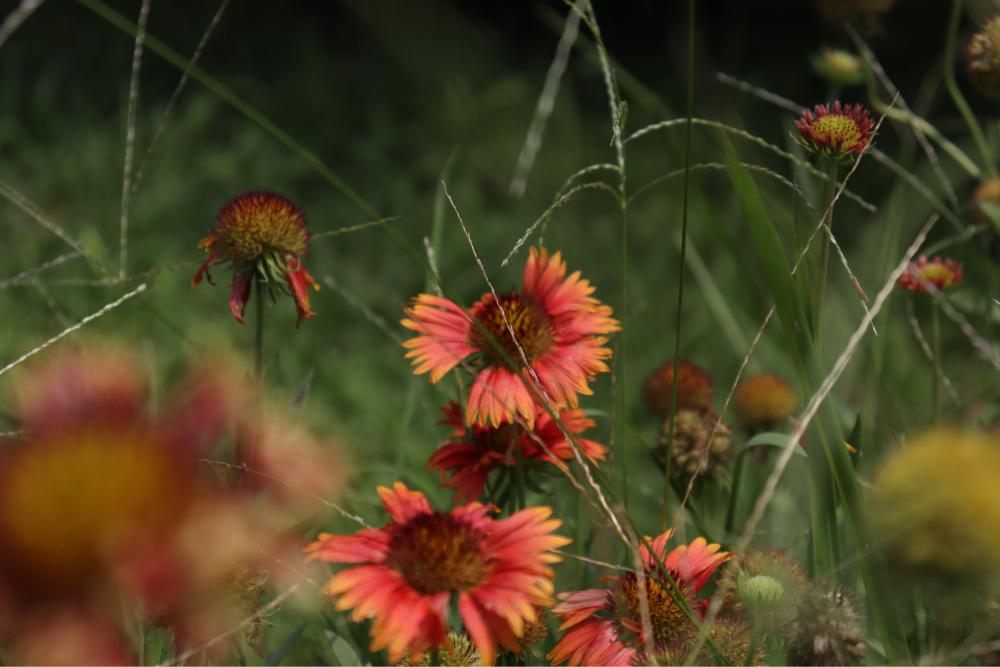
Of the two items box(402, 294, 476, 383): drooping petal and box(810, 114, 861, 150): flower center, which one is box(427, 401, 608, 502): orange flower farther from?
box(810, 114, 861, 150): flower center

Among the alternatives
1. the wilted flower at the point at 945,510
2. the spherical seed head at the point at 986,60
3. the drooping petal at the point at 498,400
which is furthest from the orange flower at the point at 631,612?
the spherical seed head at the point at 986,60

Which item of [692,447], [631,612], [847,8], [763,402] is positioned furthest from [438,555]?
[847,8]

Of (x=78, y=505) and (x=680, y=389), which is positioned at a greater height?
(x=680, y=389)

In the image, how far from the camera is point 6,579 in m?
0.36

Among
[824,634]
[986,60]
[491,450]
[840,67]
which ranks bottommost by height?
[824,634]

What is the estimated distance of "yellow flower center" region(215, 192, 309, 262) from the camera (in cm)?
81

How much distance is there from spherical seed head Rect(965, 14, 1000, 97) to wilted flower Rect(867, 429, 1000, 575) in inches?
22.3

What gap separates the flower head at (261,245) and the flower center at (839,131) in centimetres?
34

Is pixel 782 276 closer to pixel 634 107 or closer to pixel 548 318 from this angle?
pixel 548 318

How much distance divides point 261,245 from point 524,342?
0.62 feet

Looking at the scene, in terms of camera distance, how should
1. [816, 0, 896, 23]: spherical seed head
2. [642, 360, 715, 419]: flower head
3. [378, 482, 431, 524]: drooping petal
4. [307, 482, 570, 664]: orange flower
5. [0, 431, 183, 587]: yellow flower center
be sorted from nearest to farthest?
1. [0, 431, 183, 587]: yellow flower center
2. [307, 482, 570, 664]: orange flower
3. [378, 482, 431, 524]: drooping petal
4. [642, 360, 715, 419]: flower head
5. [816, 0, 896, 23]: spherical seed head

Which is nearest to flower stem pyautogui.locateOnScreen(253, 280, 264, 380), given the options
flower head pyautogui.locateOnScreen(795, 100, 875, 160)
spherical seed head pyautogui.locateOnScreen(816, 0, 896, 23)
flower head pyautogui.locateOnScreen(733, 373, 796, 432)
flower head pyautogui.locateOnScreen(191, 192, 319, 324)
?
flower head pyautogui.locateOnScreen(191, 192, 319, 324)

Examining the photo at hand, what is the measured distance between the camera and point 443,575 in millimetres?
552

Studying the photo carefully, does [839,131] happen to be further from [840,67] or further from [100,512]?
[840,67]
